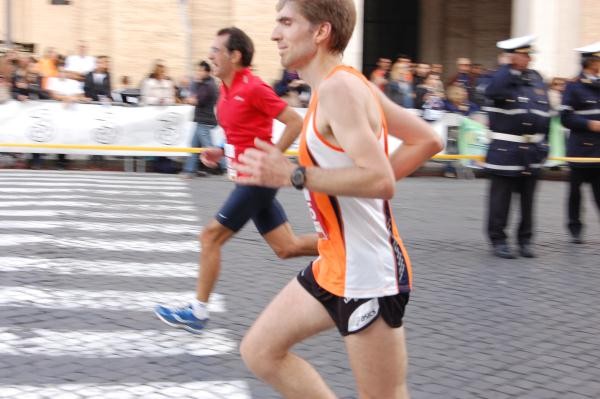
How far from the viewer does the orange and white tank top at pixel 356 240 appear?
3.50 metres

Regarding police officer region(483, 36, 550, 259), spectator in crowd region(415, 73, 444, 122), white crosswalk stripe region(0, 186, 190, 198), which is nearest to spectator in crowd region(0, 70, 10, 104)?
white crosswalk stripe region(0, 186, 190, 198)

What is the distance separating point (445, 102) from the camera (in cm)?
1797

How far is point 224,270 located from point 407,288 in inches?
190

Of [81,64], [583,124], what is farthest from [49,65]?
[583,124]

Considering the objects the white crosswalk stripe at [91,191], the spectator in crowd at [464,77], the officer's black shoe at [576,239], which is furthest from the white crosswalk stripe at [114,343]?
the spectator in crowd at [464,77]

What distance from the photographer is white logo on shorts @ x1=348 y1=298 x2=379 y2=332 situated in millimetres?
3484

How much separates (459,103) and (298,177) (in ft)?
49.3

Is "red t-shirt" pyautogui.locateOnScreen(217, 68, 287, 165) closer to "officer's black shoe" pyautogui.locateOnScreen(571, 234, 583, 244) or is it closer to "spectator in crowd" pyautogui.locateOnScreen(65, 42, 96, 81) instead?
"officer's black shoe" pyautogui.locateOnScreen(571, 234, 583, 244)

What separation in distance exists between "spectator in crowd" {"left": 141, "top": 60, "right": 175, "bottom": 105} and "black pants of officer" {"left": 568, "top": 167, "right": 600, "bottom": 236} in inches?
352

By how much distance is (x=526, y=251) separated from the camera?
9.42 meters

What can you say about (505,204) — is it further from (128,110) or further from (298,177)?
(128,110)

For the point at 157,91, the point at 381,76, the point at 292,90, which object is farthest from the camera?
the point at 381,76

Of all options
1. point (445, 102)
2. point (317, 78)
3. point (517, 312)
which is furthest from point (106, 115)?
point (317, 78)

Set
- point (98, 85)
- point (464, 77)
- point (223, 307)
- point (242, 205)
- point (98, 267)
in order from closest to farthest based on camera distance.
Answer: point (242, 205), point (223, 307), point (98, 267), point (98, 85), point (464, 77)
